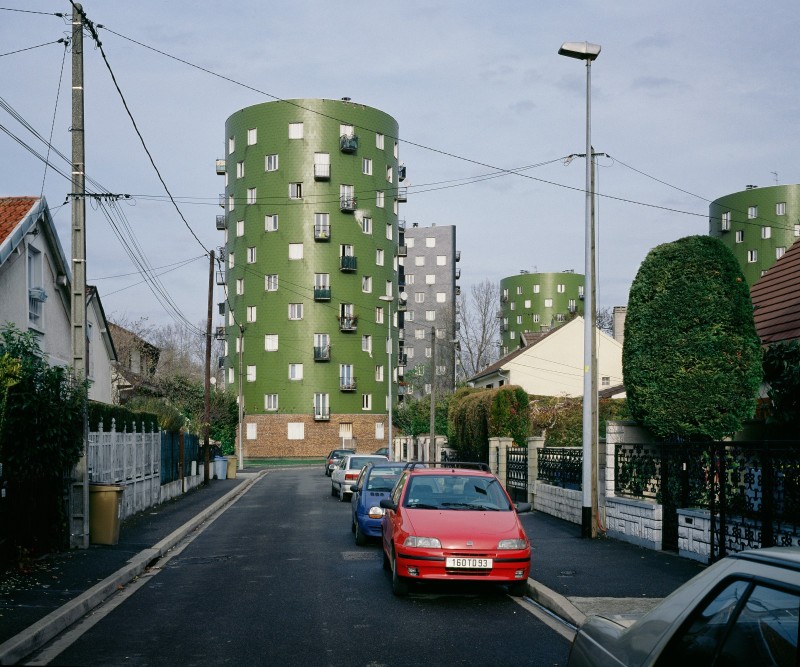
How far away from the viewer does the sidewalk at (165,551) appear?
906 cm

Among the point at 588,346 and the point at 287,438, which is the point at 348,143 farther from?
the point at 588,346

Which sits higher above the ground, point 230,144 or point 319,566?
point 230,144

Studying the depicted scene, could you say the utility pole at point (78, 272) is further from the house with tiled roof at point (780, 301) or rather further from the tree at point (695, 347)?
the house with tiled roof at point (780, 301)

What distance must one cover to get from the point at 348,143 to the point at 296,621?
68.9 metres

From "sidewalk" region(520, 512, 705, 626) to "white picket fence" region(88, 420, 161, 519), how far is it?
336 inches

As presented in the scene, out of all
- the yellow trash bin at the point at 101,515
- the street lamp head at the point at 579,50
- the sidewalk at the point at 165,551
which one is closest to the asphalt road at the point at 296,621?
the sidewalk at the point at 165,551

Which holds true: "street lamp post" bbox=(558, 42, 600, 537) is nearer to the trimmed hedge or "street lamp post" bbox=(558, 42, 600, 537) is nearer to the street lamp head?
the street lamp head

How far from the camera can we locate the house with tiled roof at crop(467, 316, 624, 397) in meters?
56.4

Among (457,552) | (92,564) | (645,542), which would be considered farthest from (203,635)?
(645,542)

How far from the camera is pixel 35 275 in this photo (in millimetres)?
26922

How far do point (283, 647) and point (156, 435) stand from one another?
20.3 metres

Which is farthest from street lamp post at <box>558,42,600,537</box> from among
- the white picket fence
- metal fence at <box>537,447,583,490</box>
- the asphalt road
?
the white picket fence

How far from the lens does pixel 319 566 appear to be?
14000mm

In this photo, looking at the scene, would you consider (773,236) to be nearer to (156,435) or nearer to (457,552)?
(156,435)
